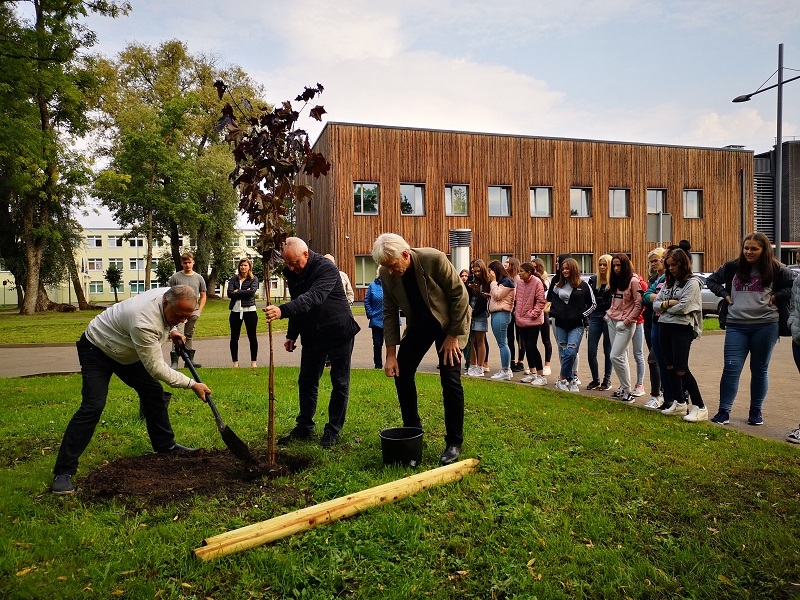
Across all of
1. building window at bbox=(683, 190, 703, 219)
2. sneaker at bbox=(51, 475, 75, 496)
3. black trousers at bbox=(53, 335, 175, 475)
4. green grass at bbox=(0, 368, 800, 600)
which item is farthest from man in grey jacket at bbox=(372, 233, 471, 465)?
building window at bbox=(683, 190, 703, 219)

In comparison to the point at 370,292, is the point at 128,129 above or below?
above

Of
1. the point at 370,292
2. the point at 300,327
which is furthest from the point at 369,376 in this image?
the point at 300,327

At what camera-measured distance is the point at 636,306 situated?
7977mm

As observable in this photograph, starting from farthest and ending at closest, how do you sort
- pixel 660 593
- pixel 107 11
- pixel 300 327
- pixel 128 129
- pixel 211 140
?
1. pixel 211 140
2. pixel 128 129
3. pixel 107 11
4. pixel 300 327
5. pixel 660 593

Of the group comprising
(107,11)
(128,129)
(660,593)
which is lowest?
(660,593)

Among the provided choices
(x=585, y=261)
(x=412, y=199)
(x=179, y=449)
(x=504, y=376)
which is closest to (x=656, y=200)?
(x=585, y=261)

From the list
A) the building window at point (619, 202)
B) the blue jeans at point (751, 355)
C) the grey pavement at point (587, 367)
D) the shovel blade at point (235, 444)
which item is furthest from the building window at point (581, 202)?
the shovel blade at point (235, 444)

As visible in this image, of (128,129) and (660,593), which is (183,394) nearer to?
(660,593)

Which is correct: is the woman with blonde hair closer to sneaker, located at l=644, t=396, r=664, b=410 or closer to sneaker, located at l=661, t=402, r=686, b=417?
sneaker, located at l=644, t=396, r=664, b=410

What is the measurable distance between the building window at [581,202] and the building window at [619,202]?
1595 mm

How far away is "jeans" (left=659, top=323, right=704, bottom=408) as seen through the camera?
22.0 feet

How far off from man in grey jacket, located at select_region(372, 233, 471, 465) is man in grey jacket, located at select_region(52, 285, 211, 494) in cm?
169

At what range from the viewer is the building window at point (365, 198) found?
3000 centimetres

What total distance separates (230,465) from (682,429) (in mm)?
4704
